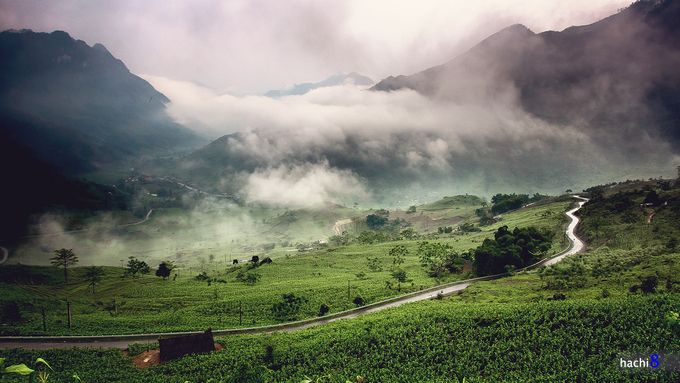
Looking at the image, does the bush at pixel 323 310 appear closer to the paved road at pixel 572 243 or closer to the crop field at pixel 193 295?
the crop field at pixel 193 295

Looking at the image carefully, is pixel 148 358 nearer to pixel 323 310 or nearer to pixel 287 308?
pixel 287 308

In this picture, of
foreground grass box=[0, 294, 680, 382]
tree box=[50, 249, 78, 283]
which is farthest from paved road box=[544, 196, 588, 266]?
tree box=[50, 249, 78, 283]

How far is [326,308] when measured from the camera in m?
53.1

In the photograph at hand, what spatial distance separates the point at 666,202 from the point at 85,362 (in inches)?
6110

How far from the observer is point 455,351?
33188 mm

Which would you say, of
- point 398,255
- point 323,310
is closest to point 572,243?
point 398,255

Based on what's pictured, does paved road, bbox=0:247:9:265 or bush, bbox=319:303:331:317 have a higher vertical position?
paved road, bbox=0:247:9:265

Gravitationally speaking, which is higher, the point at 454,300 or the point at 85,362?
the point at 85,362

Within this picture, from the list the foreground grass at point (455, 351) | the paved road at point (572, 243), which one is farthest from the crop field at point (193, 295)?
the foreground grass at point (455, 351)

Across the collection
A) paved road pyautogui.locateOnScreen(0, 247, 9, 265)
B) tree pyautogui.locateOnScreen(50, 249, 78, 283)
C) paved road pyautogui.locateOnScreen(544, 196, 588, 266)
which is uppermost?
paved road pyautogui.locateOnScreen(0, 247, 9, 265)

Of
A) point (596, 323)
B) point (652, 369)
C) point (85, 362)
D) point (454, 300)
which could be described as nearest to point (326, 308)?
point (454, 300)

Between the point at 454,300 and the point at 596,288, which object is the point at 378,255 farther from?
the point at 596,288

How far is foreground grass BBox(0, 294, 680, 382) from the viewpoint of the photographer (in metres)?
29.2

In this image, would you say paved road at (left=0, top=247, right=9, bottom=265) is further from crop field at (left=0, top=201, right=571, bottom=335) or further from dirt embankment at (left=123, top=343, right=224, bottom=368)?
dirt embankment at (left=123, top=343, right=224, bottom=368)
